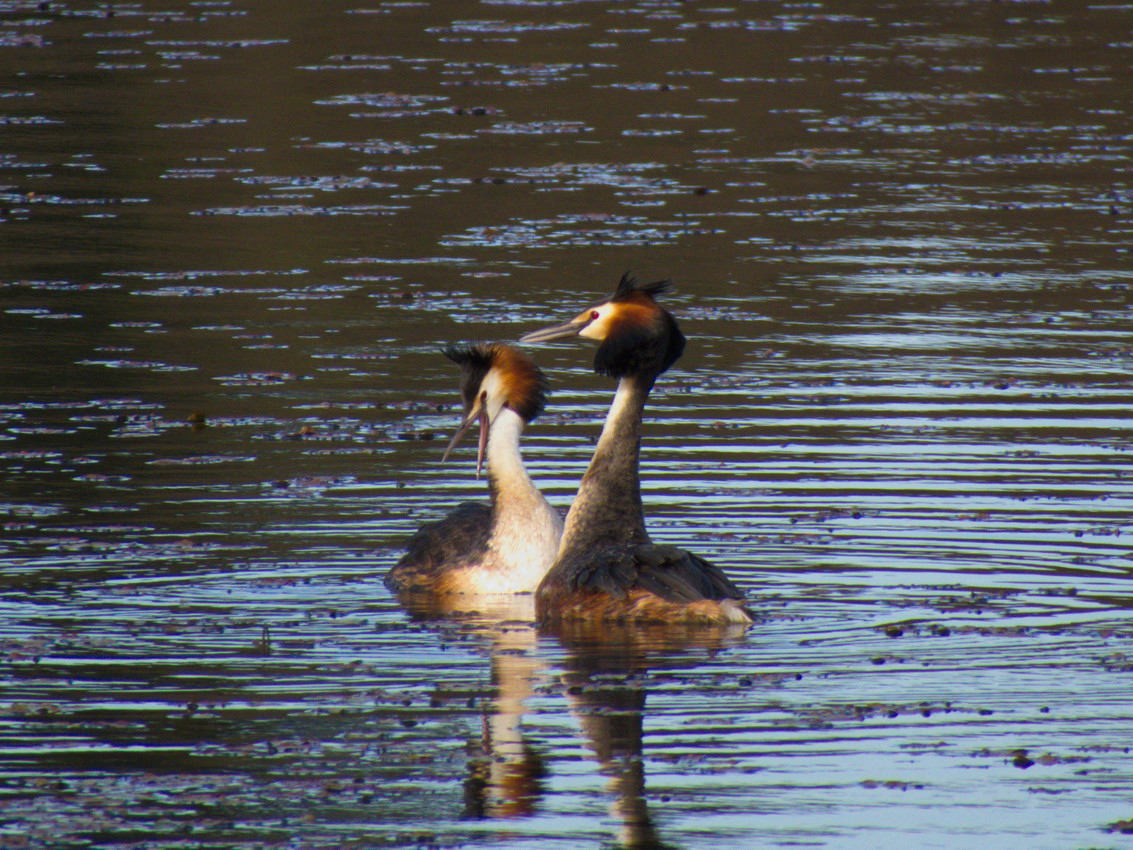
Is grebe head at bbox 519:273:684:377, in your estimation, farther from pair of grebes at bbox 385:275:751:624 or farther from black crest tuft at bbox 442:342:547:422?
black crest tuft at bbox 442:342:547:422

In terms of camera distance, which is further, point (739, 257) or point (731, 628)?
point (739, 257)

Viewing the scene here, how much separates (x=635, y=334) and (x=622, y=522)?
41.8 inches

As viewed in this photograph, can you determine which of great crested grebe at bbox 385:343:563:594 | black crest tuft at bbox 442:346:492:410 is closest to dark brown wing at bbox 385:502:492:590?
great crested grebe at bbox 385:343:563:594

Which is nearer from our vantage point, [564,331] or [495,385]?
[564,331]

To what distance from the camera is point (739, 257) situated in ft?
70.0

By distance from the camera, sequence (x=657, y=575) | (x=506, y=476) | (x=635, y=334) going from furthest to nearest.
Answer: (x=506, y=476), (x=635, y=334), (x=657, y=575)

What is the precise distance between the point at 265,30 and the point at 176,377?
74.6ft

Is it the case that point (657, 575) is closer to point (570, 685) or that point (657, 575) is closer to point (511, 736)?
point (570, 685)

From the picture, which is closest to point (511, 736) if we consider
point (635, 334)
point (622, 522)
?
point (622, 522)

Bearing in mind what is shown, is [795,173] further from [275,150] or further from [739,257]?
[275,150]

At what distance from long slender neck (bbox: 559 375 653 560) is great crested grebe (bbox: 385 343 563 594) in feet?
1.47

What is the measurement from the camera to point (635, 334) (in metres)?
11.2

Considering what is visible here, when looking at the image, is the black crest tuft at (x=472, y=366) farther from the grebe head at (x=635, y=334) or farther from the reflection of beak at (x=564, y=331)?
the grebe head at (x=635, y=334)

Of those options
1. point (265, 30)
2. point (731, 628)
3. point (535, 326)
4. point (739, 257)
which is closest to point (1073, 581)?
point (731, 628)
